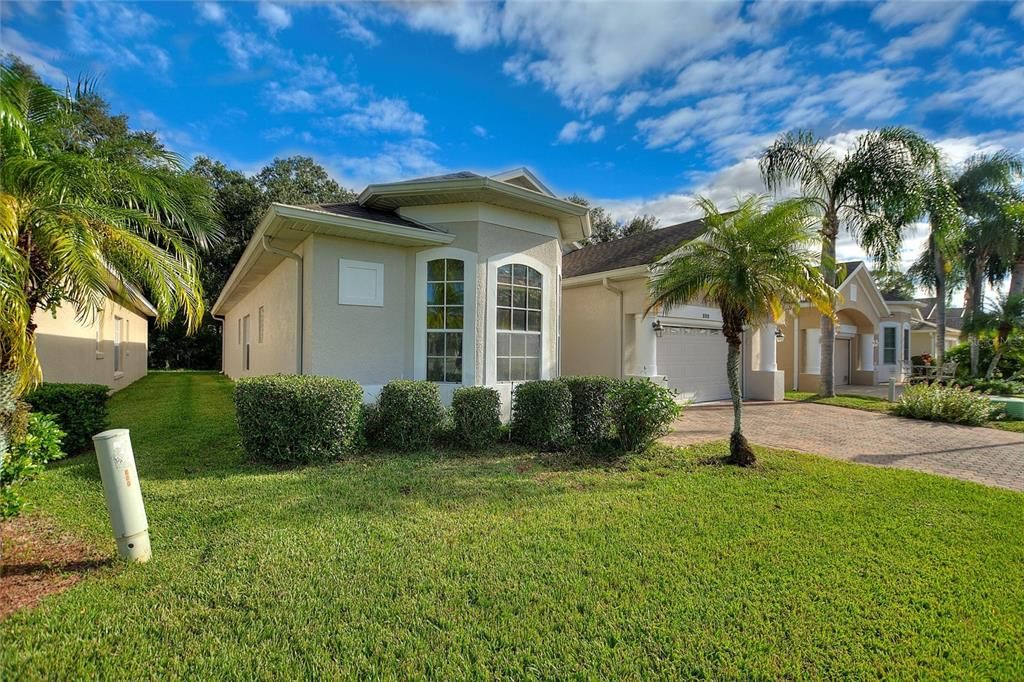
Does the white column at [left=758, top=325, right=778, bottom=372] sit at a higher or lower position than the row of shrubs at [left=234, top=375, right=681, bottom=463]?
higher

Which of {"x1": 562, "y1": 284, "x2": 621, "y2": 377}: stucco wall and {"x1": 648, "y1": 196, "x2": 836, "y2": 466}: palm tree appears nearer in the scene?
{"x1": 648, "y1": 196, "x2": 836, "y2": 466}: palm tree

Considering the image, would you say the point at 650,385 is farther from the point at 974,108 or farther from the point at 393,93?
the point at 974,108

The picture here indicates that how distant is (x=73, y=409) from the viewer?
739 cm

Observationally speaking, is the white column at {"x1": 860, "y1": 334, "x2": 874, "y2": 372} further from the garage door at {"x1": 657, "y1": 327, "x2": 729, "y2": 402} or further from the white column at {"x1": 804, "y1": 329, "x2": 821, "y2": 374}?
the garage door at {"x1": 657, "y1": 327, "x2": 729, "y2": 402}

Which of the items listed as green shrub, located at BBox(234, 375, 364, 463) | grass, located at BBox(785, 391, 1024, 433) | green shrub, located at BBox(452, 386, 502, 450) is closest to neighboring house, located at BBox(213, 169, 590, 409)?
green shrub, located at BBox(452, 386, 502, 450)

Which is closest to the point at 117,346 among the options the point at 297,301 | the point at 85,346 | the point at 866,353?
the point at 85,346

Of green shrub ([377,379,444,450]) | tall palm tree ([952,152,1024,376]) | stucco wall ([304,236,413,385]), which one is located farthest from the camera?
tall palm tree ([952,152,1024,376])

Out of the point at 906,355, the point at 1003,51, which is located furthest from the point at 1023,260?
the point at 1003,51

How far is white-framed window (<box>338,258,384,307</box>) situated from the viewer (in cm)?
888

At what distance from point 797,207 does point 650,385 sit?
350cm

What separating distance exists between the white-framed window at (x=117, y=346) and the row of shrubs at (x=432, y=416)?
15161mm

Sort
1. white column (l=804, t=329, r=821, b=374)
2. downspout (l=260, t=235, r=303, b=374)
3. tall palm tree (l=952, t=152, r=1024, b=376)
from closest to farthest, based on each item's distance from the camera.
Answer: downspout (l=260, t=235, r=303, b=374)
tall palm tree (l=952, t=152, r=1024, b=376)
white column (l=804, t=329, r=821, b=374)

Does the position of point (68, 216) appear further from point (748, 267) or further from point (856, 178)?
point (856, 178)

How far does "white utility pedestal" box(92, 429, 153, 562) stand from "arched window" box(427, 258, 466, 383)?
19.8 ft
